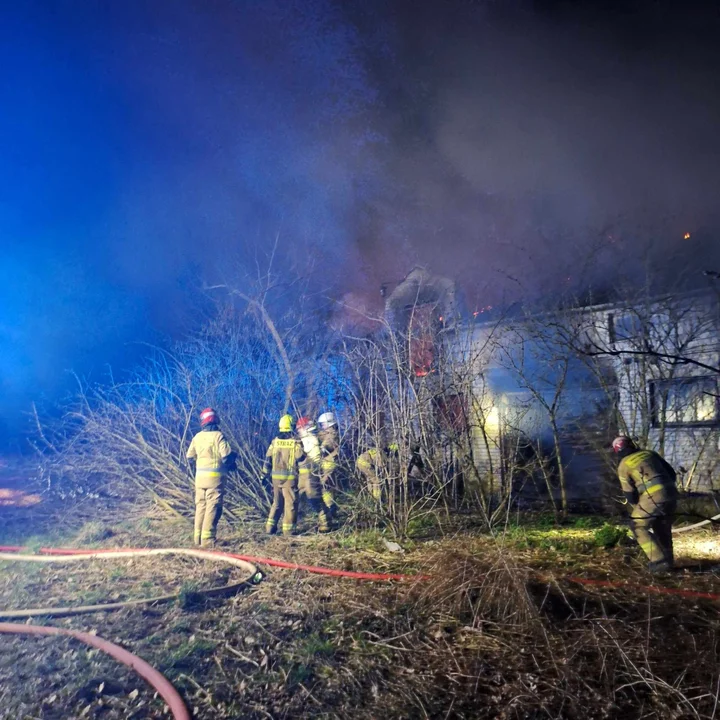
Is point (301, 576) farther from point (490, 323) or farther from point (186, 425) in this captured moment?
point (490, 323)

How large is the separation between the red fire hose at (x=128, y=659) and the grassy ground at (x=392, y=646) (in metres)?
0.07

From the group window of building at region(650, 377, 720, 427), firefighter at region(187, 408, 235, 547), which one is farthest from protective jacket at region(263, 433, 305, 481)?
window of building at region(650, 377, 720, 427)

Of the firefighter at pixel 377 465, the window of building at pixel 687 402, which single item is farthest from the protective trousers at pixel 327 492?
the window of building at pixel 687 402

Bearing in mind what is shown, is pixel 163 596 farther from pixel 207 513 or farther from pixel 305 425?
pixel 305 425

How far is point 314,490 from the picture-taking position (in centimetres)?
796

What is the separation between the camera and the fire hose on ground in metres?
3.47

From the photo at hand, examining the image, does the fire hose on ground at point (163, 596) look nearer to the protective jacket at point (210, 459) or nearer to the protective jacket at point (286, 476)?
the protective jacket at point (210, 459)

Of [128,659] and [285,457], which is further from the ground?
[285,457]

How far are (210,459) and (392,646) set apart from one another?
14.1 feet

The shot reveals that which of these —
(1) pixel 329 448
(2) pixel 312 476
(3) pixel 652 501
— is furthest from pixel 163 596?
(3) pixel 652 501

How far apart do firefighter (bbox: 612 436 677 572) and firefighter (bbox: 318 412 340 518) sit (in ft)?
12.9

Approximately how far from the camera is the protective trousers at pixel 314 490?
7.86m

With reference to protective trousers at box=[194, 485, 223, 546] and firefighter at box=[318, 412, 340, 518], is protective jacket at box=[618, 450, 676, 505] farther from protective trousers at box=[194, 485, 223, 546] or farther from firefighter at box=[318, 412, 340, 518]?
protective trousers at box=[194, 485, 223, 546]

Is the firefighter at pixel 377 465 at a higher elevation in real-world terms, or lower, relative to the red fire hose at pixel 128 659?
higher
